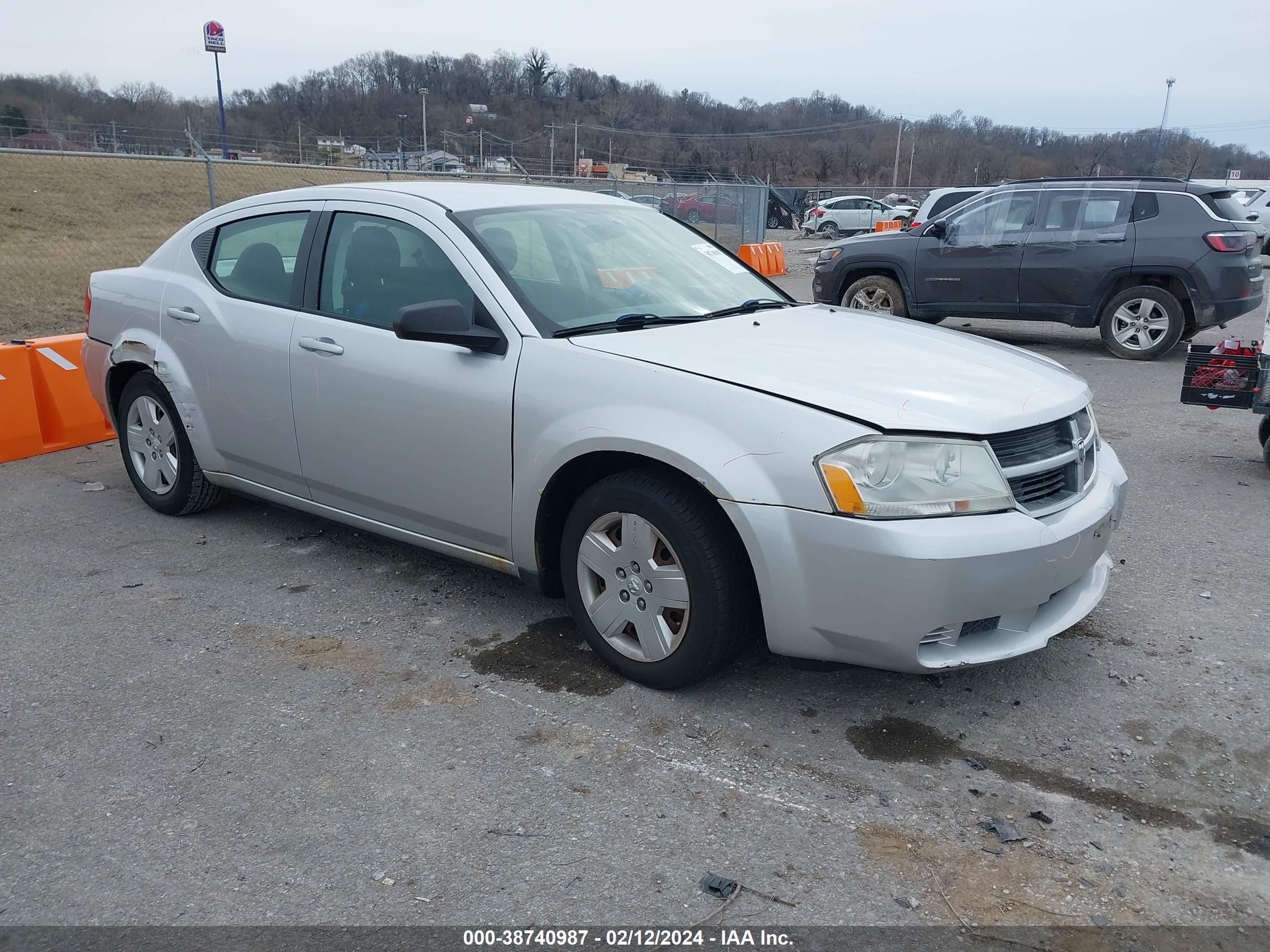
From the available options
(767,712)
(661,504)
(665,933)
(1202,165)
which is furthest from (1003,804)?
(1202,165)

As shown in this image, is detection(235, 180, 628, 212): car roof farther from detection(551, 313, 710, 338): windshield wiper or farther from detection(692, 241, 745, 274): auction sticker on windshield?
detection(551, 313, 710, 338): windshield wiper

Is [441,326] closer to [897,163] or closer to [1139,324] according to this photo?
[1139,324]

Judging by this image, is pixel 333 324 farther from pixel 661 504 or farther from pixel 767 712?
pixel 767 712

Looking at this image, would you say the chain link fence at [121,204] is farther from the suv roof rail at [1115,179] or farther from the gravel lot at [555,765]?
the gravel lot at [555,765]

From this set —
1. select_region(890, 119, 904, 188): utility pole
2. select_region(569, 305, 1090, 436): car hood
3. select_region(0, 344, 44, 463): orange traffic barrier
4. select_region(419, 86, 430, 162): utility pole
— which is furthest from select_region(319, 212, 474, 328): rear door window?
select_region(890, 119, 904, 188): utility pole

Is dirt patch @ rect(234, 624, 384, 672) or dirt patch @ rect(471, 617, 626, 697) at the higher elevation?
dirt patch @ rect(471, 617, 626, 697)

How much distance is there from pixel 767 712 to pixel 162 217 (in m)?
27.2

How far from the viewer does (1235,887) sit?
2584mm

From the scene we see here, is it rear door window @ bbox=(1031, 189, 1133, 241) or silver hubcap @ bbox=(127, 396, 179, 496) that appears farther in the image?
rear door window @ bbox=(1031, 189, 1133, 241)

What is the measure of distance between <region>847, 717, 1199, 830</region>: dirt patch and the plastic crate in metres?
3.97

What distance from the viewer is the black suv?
10281mm

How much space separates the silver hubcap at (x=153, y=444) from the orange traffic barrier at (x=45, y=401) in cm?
127

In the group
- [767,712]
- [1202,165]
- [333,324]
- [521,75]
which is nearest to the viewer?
[767,712]

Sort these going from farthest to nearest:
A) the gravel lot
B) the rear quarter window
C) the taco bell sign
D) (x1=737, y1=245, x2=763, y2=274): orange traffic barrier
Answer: the taco bell sign, (x1=737, y1=245, x2=763, y2=274): orange traffic barrier, the rear quarter window, the gravel lot
